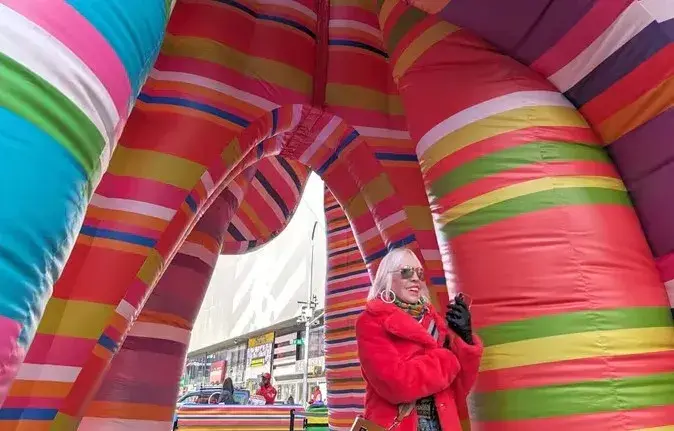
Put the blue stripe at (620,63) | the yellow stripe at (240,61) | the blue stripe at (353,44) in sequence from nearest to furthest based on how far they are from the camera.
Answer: the blue stripe at (620,63) → the yellow stripe at (240,61) → the blue stripe at (353,44)

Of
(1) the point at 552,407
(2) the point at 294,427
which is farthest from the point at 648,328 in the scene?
(2) the point at 294,427

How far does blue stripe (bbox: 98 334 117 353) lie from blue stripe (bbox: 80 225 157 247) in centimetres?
26

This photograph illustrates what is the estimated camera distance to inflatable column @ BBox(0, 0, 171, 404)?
30.1 inches

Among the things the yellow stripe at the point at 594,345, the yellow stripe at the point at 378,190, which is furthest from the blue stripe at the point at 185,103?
the yellow stripe at the point at 594,345

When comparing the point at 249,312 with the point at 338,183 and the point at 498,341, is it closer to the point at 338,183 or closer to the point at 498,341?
the point at 338,183

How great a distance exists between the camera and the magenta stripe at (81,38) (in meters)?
0.83

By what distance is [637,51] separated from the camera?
4.40ft

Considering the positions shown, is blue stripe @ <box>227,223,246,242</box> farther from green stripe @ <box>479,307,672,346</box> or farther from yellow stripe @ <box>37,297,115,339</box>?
green stripe @ <box>479,307,672,346</box>

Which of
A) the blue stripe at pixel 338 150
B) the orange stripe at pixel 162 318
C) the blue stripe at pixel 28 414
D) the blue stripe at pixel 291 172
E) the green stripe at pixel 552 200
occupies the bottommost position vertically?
the blue stripe at pixel 28 414

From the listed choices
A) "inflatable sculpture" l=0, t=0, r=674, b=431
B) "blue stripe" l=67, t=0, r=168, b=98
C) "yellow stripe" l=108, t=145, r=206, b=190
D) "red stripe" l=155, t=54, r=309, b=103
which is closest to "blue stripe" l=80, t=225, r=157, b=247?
"inflatable sculpture" l=0, t=0, r=674, b=431

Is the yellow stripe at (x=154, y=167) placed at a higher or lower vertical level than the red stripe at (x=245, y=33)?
lower

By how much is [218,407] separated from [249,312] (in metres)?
8.95

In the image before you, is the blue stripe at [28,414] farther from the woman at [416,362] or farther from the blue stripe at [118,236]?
the woman at [416,362]

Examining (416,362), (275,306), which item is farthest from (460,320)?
(275,306)
